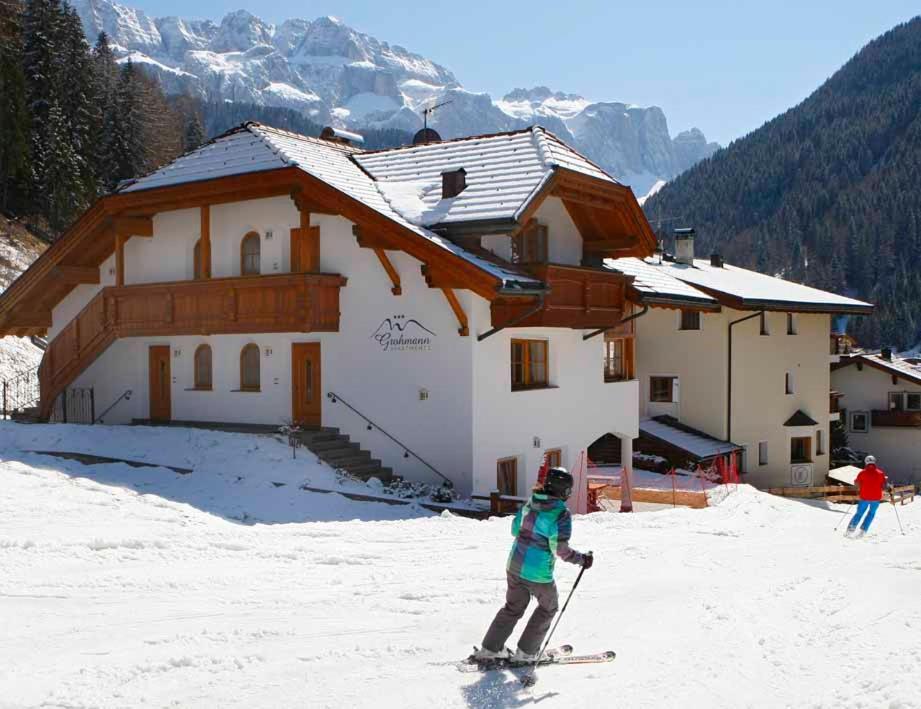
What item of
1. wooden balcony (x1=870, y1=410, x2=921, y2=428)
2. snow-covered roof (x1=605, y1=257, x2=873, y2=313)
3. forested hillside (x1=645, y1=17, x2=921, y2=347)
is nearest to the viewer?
snow-covered roof (x1=605, y1=257, x2=873, y2=313)

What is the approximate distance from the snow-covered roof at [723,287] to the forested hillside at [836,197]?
75607mm

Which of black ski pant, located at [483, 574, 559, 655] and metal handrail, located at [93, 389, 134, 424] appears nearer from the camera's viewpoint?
black ski pant, located at [483, 574, 559, 655]

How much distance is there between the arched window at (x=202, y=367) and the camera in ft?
73.3

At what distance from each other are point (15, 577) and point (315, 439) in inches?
381

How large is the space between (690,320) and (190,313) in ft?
62.4

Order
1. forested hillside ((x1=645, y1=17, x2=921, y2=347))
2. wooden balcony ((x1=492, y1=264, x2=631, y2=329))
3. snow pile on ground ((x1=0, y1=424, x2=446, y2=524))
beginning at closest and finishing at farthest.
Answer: snow pile on ground ((x1=0, y1=424, x2=446, y2=524)) → wooden balcony ((x1=492, y1=264, x2=631, y2=329)) → forested hillside ((x1=645, y1=17, x2=921, y2=347))

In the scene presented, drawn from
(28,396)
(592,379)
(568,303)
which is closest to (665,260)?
(592,379)

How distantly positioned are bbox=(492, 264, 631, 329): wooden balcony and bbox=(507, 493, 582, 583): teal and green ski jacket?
36.0 ft

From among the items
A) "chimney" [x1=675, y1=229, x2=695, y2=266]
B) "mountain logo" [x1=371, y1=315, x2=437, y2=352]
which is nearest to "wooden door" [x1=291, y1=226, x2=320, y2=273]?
"mountain logo" [x1=371, y1=315, x2=437, y2=352]

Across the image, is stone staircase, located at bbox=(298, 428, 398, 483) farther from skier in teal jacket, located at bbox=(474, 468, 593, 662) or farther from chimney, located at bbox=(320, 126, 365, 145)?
skier in teal jacket, located at bbox=(474, 468, 593, 662)

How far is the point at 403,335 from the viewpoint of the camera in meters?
19.2

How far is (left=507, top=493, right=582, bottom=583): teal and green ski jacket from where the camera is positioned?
7.31 metres

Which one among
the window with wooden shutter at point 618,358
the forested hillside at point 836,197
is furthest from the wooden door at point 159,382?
the forested hillside at point 836,197

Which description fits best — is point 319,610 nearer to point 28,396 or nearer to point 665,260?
point 28,396
